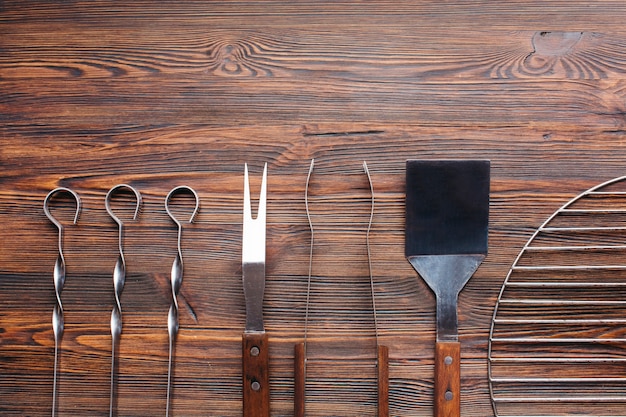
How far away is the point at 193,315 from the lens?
2.58 ft

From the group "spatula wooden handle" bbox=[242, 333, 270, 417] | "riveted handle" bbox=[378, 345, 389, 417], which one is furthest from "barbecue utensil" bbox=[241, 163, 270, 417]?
"riveted handle" bbox=[378, 345, 389, 417]

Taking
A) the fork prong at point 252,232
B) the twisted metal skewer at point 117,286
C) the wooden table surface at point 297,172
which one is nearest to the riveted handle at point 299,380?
the wooden table surface at point 297,172

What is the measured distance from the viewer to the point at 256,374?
750 mm

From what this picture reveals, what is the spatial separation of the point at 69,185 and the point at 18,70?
193 millimetres

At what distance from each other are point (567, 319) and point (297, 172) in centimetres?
45

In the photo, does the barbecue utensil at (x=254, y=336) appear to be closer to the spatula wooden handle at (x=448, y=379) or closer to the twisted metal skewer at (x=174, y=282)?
the twisted metal skewer at (x=174, y=282)

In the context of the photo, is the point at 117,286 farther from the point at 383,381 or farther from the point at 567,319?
the point at 567,319

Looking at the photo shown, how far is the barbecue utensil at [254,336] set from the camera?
750 mm

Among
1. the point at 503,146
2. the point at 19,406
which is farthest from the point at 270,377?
the point at 503,146

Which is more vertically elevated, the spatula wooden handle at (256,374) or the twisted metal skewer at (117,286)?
the twisted metal skewer at (117,286)

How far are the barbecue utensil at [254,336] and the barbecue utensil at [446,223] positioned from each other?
0.22 m

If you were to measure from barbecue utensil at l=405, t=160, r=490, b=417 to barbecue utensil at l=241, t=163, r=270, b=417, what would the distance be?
224 mm

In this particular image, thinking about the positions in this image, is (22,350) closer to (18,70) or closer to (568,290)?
(18,70)

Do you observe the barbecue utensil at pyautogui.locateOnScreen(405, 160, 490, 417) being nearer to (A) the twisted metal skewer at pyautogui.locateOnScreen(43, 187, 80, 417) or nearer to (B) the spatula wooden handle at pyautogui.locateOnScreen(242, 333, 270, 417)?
(B) the spatula wooden handle at pyautogui.locateOnScreen(242, 333, 270, 417)
